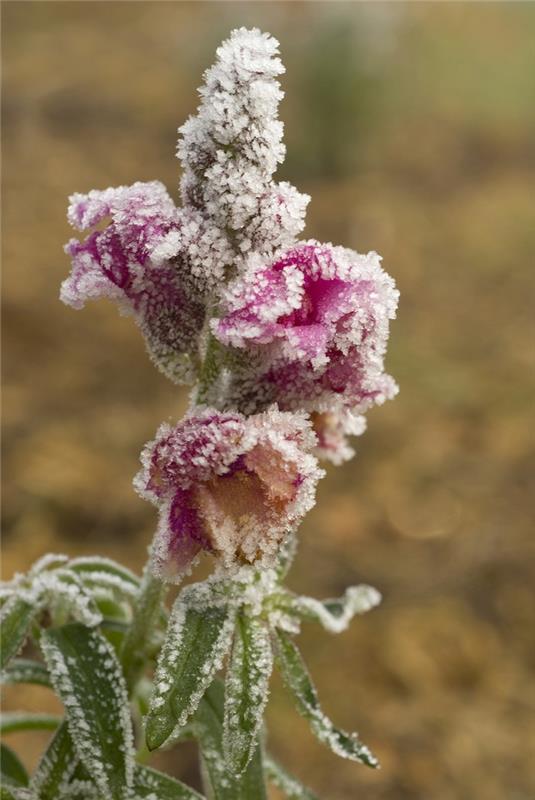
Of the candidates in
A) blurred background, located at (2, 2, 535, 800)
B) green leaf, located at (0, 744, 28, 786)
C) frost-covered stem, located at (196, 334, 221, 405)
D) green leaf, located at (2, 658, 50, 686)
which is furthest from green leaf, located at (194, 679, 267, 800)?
blurred background, located at (2, 2, 535, 800)

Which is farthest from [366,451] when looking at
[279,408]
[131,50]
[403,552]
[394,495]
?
[131,50]

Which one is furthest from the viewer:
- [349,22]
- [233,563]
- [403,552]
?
[349,22]

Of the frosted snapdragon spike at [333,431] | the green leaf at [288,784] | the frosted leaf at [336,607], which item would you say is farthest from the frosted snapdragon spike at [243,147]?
the green leaf at [288,784]

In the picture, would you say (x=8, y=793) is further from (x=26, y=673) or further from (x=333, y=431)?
(x=333, y=431)

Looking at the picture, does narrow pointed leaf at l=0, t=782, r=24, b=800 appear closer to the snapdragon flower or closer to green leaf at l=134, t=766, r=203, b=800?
green leaf at l=134, t=766, r=203, b=800

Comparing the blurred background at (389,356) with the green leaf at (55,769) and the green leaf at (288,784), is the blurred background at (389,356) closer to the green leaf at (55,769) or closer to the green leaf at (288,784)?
the green leaf at (288,784)

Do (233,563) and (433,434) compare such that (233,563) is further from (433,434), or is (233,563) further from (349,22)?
(349,22)
